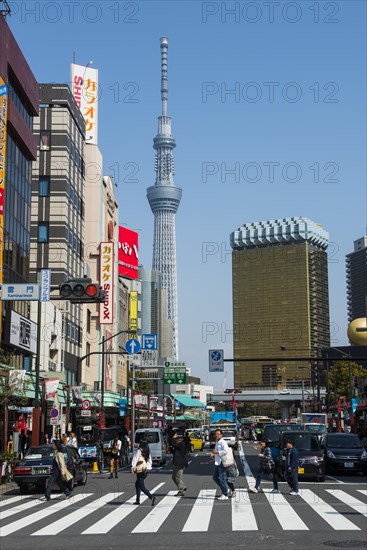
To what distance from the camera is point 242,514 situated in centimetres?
1902

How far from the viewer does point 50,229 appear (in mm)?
69125

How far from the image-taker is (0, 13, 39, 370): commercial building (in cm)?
4522

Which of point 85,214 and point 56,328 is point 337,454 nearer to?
point 56,328

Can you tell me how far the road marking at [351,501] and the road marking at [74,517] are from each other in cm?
683

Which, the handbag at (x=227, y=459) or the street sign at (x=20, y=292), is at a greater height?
the street sign at (x=20, y=292)

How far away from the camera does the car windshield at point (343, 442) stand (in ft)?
111

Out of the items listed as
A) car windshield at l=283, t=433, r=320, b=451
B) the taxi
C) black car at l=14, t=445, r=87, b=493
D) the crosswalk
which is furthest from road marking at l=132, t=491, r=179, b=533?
the taxi

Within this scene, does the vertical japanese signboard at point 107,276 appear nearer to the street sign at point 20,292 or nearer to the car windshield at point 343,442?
the car windshield at point 343,442

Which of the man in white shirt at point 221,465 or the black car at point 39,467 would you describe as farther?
the black car at point 39,467

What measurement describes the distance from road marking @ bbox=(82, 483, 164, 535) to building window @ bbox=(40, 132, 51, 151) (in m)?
51.2

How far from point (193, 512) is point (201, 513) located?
0.35 m

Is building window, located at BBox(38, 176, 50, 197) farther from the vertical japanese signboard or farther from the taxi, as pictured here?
the taxi

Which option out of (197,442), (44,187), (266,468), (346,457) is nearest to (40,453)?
(266,468)

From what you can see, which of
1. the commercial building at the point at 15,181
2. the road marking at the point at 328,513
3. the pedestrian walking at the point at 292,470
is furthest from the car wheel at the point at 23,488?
the commercial building at the point at 15,181
